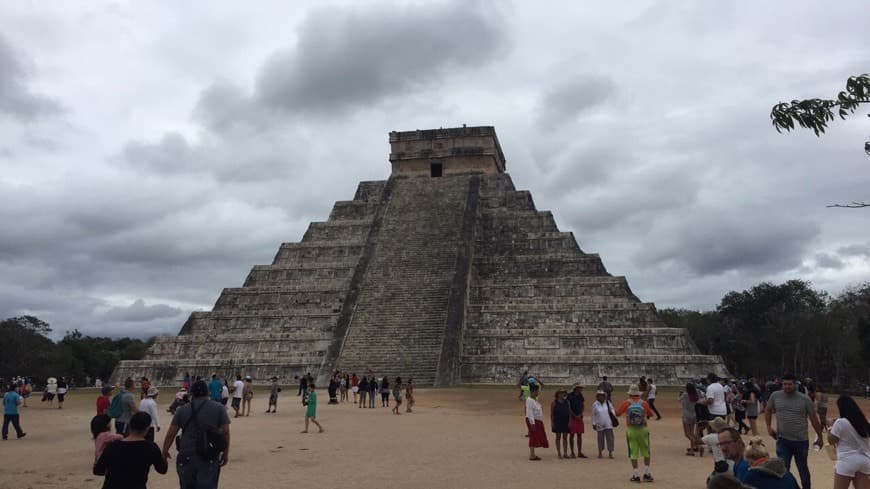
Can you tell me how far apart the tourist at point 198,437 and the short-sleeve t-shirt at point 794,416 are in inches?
200

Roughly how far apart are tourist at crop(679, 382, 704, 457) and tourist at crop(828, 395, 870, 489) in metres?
4.70

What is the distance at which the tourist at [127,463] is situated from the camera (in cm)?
430

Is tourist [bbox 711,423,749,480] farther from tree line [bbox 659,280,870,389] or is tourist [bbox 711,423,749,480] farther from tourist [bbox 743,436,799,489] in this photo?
tree line [bbox 659,280,870,389]

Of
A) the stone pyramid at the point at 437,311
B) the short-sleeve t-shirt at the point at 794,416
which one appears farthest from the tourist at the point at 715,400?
the stone pyramid at the point at 437,311

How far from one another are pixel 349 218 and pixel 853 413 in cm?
2801

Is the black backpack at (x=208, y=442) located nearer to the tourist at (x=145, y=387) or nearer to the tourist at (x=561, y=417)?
the tourist at (x=145, y=387)

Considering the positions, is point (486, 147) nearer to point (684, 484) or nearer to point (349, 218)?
point (349, 218)

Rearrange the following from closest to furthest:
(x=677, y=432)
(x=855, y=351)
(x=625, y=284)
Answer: (x=677, y=432)
(x=625, y=284)
(x=855, y=351)

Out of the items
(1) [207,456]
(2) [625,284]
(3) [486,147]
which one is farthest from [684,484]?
(3) [486,147]

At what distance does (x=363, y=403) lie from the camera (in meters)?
18.9

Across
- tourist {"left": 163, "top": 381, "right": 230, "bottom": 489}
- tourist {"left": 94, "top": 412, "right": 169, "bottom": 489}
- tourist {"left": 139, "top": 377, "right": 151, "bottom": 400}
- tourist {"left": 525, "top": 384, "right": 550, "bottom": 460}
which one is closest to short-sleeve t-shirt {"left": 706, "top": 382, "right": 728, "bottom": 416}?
tourist {"left": 525, "top": 384, "right": 550, "bottom": 460}

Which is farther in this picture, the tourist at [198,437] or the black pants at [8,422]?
the black pants at [8,422]

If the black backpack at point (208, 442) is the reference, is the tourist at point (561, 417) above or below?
below

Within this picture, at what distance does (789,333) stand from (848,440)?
146 ft
